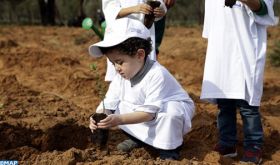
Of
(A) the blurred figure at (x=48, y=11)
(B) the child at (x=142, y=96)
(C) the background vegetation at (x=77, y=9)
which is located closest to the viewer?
(B) the child at (x=142, y=96)

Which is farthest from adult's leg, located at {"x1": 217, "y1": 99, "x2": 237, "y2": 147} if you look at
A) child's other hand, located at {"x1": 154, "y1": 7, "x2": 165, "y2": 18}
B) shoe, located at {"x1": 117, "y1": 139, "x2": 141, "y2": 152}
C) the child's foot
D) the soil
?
child's other hand, located at {"x1": 154, "y1": 7, "x2": 165, "y2": 18}

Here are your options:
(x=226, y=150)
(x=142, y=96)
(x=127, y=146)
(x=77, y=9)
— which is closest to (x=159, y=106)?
(x=142, y=96)

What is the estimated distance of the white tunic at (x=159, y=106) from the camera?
10.9 feet

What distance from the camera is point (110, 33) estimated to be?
333 centimetres

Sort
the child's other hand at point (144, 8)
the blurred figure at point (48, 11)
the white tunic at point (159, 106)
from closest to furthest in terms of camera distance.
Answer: the white tunic at point (159, 106) → the child's other hand at point (144, 8) → the blurred figure at point (48, 11)

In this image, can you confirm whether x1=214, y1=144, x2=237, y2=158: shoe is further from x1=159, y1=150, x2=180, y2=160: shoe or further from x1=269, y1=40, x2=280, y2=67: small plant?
x1=269, y1=40, x2=280, y2=67: small plant

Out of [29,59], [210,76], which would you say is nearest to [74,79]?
[29,59]

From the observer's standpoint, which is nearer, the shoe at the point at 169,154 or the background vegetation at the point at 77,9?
the shoe at the point at 169,154

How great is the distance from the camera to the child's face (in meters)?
3.24

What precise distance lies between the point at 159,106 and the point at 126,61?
390 mm

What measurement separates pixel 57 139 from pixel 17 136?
0.32 meters

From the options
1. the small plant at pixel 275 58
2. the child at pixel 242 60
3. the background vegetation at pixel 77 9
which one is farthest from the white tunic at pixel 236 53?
the background vegetation at pixel 77 9

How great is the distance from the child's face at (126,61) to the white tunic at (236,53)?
2.24 ft

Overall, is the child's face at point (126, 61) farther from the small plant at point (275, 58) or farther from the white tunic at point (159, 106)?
the small plant at point (275, 58)
